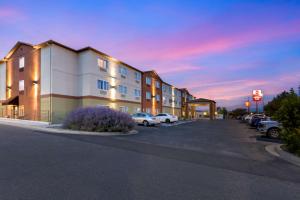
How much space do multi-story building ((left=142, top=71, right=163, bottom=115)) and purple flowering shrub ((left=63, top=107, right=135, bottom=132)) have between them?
22727mm

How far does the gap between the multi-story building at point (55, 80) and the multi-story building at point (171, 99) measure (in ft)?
68.1

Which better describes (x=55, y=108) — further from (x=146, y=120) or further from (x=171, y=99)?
(x=171, y=99)

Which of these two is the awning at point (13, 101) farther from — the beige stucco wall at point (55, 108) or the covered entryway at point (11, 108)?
the beige stucco wall at point (55, 108)

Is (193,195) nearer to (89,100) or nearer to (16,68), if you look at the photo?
(89,100)

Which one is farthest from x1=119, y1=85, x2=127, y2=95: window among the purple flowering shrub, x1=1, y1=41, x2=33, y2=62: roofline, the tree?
the tree

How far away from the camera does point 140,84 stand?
37.7m

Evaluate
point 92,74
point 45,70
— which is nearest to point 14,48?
point 45,70

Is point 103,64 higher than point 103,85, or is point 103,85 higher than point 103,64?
point 103,64

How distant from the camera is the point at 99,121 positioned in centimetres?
1482

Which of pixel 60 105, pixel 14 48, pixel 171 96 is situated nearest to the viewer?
pixel 60 105

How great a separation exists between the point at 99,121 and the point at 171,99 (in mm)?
40990

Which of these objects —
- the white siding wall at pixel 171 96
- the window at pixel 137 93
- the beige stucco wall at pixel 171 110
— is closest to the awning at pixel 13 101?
the window at pixel 137 93

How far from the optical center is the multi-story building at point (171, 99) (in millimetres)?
49938

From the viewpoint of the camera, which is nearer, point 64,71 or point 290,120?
point 290,120
